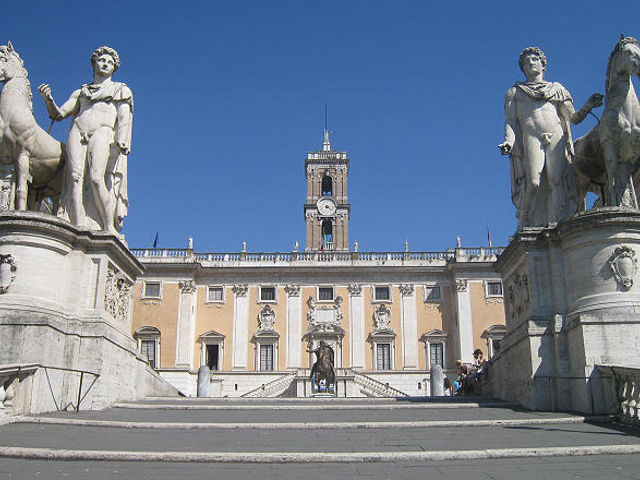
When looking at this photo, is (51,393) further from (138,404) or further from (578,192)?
(578,192)

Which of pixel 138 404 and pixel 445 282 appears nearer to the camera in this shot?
pixel 138 404

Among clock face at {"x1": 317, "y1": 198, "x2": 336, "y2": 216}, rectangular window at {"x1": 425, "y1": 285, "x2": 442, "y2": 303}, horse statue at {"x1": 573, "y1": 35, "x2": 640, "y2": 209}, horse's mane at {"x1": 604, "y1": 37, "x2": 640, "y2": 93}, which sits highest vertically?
clock face at {"x1": 317, "y1": 198, "x2": 336, "y2": 216}

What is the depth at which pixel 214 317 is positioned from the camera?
46.3 metres

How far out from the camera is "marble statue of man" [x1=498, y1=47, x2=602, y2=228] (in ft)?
39.6

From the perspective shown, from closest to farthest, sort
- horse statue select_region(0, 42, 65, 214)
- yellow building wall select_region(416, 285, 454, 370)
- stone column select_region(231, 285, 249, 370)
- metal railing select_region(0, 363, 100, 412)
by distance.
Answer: metal railing select_region(0, 363, 100, 412) < horse statue select_region(0, 42, 65, 214) < stone column select_region(231, 285, 249, 370) < yellow building wall select_region(416, 285, 454, 370)

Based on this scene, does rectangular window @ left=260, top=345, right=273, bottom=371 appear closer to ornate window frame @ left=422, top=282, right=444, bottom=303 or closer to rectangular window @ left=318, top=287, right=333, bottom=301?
rectangular window @ left=318, top=287, right=333, bottom=301

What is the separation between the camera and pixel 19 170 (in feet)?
39.1

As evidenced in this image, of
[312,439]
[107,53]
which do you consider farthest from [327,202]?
[312,439]

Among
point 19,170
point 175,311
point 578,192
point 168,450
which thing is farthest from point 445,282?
point 168,450

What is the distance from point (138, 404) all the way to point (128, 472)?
6.14 m

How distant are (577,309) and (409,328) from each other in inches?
1403

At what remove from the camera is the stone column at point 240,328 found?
1781 inches

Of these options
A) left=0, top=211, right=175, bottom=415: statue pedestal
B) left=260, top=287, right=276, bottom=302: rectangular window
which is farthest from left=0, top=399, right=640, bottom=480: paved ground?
left=260, top=287, right=276, bottom=302: rectangular window

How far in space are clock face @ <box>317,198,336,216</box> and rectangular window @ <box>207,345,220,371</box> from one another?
25110 millimetres
